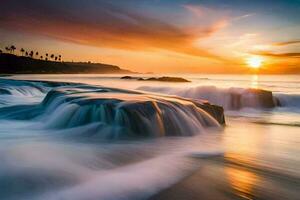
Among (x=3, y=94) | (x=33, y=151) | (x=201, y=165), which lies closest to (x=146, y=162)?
(x=201, y=165)

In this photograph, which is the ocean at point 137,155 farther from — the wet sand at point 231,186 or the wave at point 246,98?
the wave at point 246,98

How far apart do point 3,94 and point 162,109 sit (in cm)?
1681

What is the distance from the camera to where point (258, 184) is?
215 inches

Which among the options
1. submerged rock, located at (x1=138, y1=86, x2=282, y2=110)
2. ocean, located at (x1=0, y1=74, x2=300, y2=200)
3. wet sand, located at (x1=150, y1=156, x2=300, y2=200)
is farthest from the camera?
submerged rock, located at (x1=138, y1=86, x2=282, y2=110)

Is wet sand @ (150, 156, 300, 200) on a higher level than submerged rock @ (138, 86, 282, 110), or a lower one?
lower

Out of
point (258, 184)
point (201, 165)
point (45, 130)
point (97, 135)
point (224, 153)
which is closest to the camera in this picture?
point (258, 184)

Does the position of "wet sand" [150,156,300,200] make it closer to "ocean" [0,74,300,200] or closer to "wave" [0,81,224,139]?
"ocean" [0,74,300,200]

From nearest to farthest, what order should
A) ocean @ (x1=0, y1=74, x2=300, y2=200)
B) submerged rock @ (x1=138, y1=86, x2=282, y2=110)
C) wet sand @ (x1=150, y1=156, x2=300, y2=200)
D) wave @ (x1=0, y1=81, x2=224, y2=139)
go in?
1. wet sand @ (x1=150, y1=156, x2=300, y2=200)
2. ocean @ (x1=0, y1=74, x2=300, y2=200)
3. wave @ (x1=0, y1=81, x2=224, y2=139)
4. submerged rock @ (x1=138, y1=86, x2=282, y2=110)

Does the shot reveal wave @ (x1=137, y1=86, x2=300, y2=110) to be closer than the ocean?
No

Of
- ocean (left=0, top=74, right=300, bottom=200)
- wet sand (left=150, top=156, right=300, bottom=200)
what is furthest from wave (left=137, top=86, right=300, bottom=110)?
wet sand (left=150, top=156, right=300, bottom=200)

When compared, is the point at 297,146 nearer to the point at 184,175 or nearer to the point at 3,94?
the point at 184,175

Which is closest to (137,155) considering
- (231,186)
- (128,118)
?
(128,118)

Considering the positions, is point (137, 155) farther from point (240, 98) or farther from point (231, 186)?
point (240, 98)

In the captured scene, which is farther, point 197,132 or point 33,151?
point 197,132
